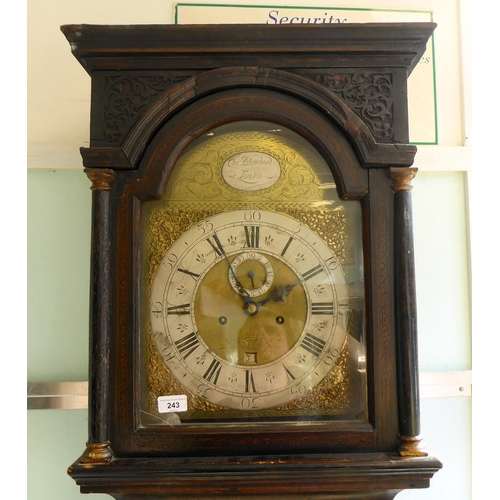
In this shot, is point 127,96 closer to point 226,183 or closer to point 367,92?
point 226,183

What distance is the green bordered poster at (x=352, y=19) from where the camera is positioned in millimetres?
1145

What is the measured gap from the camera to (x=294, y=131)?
84cm

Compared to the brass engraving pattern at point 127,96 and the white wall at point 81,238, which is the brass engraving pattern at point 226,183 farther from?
the white wall at point 81,238

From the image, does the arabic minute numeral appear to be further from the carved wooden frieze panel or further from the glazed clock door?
the carved wooden frieze panel

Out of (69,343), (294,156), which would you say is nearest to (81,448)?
(69,343)

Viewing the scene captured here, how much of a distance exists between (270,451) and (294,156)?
19.2 inches

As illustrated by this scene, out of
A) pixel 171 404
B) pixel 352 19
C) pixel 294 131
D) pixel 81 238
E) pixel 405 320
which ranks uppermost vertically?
pixel 352 19

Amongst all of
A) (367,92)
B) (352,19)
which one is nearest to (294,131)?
(367,92)

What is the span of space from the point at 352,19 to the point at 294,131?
491 millimetres

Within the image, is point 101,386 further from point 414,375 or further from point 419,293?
point 419,293

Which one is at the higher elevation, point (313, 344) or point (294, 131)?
point (294, 131)

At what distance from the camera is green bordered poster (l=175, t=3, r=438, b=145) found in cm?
114

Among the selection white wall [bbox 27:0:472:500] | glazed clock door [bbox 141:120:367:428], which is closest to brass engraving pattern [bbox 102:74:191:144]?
glazed clock door [bbox 141:120:367:428]


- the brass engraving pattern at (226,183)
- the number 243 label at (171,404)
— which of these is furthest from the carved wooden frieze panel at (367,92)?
the number 243 label at (171,404)
